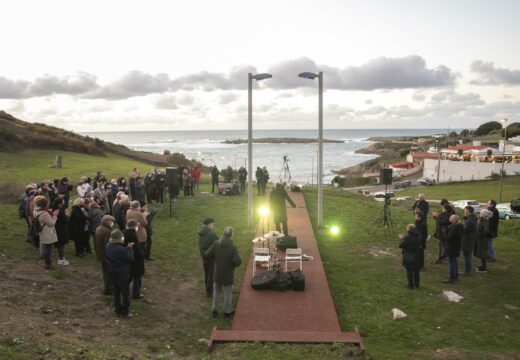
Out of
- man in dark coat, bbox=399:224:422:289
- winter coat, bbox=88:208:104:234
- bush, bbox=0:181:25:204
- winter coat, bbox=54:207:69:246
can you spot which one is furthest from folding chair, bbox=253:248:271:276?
bush, bbox=0:181:25:204

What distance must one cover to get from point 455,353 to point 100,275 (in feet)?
25.9

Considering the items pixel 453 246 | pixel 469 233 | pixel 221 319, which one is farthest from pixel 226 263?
pixel 469 233

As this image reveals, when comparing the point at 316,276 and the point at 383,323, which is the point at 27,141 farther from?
the point at 383,323

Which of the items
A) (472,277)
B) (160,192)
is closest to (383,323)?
(472,277)

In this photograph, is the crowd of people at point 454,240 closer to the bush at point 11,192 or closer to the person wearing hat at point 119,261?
the person wearing hat at point 119,261

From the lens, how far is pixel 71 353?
21.5 feet

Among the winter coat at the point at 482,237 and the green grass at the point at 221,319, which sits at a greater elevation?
the winter coat at the point at 482,237

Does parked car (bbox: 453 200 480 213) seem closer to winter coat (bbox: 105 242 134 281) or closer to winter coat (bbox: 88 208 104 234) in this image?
winter coat (bbox: 88 208 104 234)

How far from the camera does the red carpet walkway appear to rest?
791 cm

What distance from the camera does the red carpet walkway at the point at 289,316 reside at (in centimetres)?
791

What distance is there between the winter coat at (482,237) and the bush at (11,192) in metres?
18.3

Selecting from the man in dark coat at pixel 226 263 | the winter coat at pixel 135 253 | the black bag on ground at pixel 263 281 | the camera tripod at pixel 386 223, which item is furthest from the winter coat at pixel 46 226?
the camera tripod at pixel 386 223

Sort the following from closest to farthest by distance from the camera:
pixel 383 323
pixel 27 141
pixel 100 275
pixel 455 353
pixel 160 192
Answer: pixel 455 353, pixel 383 323, pixel 100 275, pixel 160 192, pixel 27 141

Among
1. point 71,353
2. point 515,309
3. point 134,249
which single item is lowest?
point 515,309
